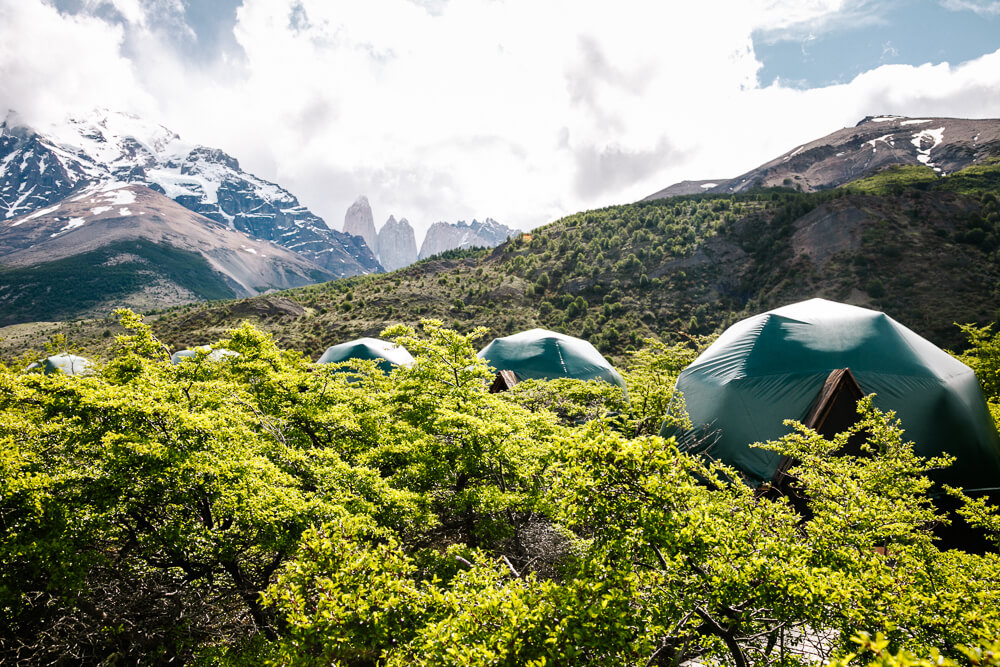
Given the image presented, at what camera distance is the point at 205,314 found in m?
55.5

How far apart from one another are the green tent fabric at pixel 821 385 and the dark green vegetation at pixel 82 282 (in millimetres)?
156032

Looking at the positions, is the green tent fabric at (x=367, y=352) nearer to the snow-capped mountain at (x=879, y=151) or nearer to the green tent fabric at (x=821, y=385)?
the green tent fabric at (x=821, y=385)

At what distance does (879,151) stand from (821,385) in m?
151

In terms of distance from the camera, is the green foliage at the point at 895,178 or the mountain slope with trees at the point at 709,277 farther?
the green foliage at the point at 895,178

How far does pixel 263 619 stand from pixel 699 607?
628 centimetres

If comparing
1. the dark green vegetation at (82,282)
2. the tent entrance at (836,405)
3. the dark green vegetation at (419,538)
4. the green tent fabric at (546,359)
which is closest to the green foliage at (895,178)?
the green tent fabric at (546,359)

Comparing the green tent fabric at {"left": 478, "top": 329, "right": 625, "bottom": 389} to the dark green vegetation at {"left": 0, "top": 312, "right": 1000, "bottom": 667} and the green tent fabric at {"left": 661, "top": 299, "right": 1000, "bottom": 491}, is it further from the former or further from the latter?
the dark green vegetation at {"left": 0, "top": 312, "right": 1000, "bottom": 667}

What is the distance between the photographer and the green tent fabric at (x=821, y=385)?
10875mm

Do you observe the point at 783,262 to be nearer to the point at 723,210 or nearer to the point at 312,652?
the point at 723,210

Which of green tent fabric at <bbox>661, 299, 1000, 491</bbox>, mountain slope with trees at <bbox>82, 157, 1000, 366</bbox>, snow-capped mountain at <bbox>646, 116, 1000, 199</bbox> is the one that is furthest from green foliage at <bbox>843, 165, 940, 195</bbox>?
green tent fabric at <bbox>661, 299, 1000, 491</bbox>

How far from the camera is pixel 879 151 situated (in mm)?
116688

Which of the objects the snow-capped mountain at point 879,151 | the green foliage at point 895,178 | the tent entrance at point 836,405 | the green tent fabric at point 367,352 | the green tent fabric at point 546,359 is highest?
the snow-capped mountain at point 879,151

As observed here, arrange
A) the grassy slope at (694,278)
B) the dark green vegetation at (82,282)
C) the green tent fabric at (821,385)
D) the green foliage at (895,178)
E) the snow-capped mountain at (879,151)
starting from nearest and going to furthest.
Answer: the green tent fabric at (821,385)
the grassy slope at (694,278)
the green foliage at (895,178)
the snow-capped mountain at (879,151)
the dark green vegetation at (82,282)

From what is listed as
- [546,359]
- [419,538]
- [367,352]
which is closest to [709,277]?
[546,359]
